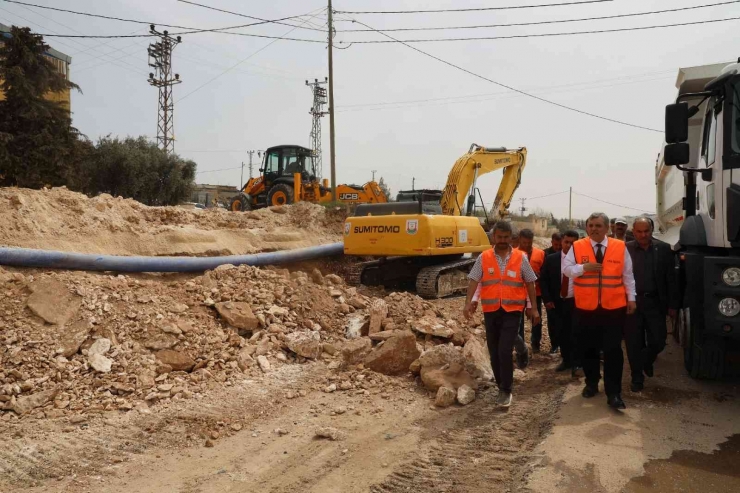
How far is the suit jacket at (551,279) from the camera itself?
6.07m

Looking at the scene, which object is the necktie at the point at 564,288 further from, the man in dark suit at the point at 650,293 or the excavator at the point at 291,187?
the excavator at the point at 291,187

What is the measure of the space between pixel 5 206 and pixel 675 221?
406 inches

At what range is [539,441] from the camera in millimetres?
3955

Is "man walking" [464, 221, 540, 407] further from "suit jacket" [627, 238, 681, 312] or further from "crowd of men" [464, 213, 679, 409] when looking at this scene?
"suit jacket" [627, 238, 681, 312]

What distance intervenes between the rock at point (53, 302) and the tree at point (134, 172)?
59.6 ft

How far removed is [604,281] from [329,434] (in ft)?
8.18

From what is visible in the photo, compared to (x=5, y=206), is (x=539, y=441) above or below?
below

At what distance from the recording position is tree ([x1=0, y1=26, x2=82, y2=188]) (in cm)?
1589

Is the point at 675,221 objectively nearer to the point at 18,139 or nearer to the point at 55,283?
the point at 55,283

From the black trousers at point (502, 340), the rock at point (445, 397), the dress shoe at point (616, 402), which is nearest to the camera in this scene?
the dress shoe at point (616, 402)

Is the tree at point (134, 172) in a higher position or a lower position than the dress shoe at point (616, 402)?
higher

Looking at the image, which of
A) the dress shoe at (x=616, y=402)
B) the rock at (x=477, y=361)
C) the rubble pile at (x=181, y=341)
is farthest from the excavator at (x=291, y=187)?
the dress shoe at (x=616, y=402)

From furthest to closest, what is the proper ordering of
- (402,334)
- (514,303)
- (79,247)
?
(79,247)
(402,334)
(514,303)

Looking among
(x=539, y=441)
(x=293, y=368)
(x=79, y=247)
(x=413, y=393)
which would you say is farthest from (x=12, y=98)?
(x=539, y=441)
